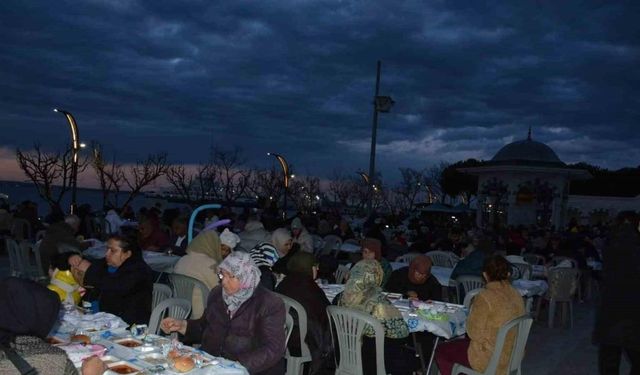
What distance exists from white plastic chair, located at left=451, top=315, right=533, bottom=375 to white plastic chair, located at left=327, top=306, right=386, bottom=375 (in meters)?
0.70

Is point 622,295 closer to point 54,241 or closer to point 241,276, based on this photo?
point 241,276

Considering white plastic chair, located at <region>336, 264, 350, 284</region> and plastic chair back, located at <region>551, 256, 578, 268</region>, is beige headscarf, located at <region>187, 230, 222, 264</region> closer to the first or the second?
white plastic chair, located at <region>336, 264, 350, 284</region>

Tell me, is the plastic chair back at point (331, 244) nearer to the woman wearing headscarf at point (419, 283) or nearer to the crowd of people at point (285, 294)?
the crowd of people at point (285, 294)

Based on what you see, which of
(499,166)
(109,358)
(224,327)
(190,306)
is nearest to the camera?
(109,358)

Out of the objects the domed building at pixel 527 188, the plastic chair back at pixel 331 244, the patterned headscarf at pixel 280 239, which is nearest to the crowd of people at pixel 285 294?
the patterned headscarf at pixel 280 239

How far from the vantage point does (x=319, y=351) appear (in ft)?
16.6

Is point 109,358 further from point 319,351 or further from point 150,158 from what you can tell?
point 150,158

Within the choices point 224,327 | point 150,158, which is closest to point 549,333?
point 224,327

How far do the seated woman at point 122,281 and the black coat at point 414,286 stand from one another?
2.90 meters

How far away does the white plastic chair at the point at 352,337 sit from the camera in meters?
4.46

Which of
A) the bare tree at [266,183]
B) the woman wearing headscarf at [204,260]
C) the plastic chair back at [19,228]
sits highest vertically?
the bare tree at [266,183]

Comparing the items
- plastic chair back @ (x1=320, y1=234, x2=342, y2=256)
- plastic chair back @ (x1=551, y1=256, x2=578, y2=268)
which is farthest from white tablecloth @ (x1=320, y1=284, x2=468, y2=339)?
plastic chair back @ (x1=320, y1=234, x2=342, y2=256)

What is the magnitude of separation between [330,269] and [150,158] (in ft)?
110

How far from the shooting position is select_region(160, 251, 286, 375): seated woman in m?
3.73
